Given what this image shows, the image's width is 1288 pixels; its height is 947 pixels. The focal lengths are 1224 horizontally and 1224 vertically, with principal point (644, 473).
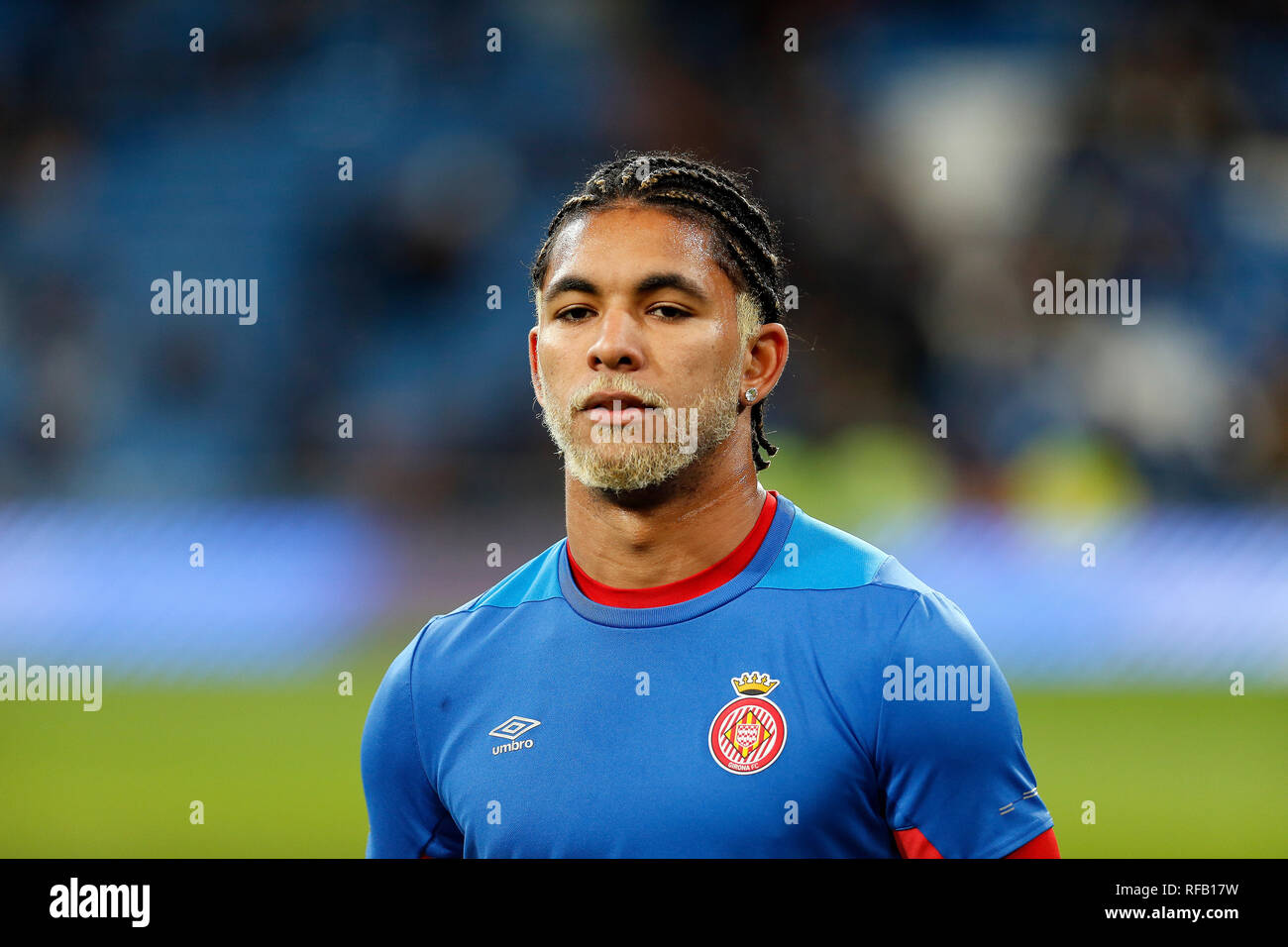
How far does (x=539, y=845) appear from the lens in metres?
2.31

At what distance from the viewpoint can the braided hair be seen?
8.22ft

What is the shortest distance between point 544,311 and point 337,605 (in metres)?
6.20

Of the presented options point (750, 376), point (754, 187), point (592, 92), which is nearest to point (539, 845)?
point (750, 376)

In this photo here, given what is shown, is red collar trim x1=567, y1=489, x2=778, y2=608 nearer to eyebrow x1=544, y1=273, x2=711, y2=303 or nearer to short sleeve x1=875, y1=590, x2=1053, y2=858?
short sleeve x1=875, y1=590, x2=1053, y2=858

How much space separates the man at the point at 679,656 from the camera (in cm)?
224

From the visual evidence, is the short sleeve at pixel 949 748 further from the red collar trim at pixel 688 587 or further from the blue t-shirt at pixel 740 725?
the red collar trim at pixel 688 587

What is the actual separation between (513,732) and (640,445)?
62 cm

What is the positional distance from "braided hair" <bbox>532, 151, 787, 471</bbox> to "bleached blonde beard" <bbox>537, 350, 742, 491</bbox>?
0.25 m

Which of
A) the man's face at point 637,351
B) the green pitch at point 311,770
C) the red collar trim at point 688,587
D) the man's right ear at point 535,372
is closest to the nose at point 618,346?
the man's face at point 637,351

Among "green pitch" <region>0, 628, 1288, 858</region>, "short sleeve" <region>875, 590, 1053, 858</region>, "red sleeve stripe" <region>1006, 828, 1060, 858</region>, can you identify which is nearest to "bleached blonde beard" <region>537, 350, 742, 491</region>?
"short sleeve" <region>875, 590, 1053, 858</region>

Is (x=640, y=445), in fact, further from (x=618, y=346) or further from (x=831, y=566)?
(x=831, y=566)

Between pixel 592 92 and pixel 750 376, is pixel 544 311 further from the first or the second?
pixel 592 92

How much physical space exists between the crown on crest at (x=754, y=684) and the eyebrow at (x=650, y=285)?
2.42 feet

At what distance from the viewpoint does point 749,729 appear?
227 centimetres
